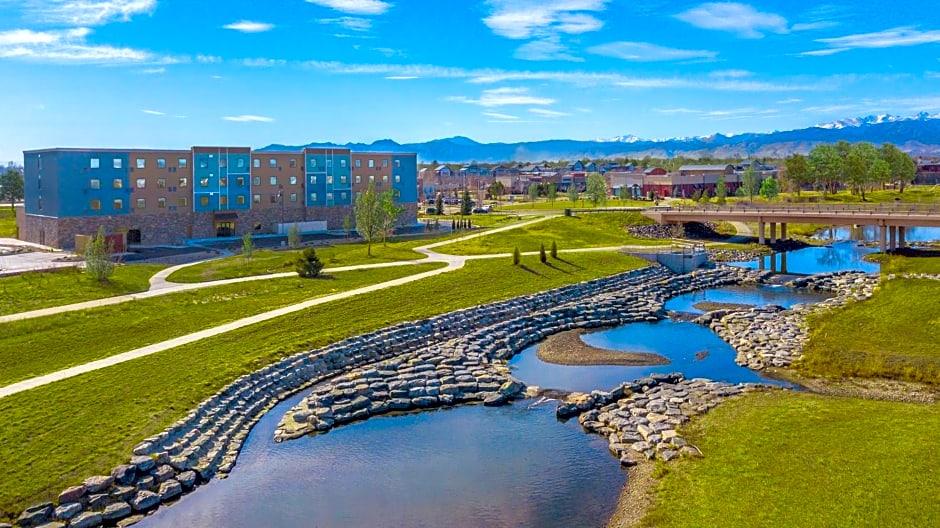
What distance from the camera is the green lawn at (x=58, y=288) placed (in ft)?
143

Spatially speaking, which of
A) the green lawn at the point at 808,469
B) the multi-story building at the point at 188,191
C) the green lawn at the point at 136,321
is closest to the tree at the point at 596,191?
the multi-story building at the point at 188,191

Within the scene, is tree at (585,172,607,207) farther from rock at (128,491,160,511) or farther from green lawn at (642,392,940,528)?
rock at (128,491,160,511)

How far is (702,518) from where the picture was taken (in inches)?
858

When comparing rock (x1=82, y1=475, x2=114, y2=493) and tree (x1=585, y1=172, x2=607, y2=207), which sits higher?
tree (x1=585, y1=172, x2=607, y2=207)

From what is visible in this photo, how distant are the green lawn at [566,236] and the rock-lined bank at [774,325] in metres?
24.5

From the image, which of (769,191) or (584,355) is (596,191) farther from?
(584,355)

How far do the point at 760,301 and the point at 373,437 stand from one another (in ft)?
123

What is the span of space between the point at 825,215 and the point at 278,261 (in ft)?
182

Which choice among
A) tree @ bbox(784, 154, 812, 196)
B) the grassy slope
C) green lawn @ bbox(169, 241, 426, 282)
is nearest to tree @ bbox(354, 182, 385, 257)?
green lawn @ bbox(169, 241, 426, 282)

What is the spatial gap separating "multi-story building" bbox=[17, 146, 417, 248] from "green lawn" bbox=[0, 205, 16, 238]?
559 cm

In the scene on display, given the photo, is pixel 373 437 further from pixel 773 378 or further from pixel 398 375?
pixel 773 378

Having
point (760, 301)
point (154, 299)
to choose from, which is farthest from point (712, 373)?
point (154, 299)

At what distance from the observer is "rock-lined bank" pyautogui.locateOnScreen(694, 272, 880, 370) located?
40.3 m

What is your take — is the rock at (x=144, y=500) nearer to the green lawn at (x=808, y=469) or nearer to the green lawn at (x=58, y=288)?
the green lawn at (x=808, y=469)
